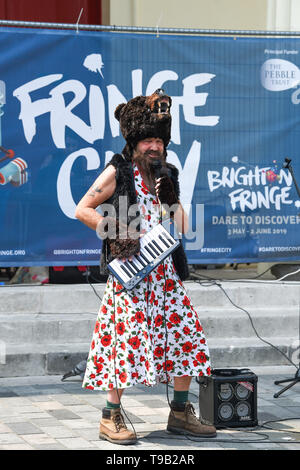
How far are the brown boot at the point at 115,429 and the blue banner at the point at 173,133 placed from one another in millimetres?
2350

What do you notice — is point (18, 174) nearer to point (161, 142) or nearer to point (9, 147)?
point (9, 147)

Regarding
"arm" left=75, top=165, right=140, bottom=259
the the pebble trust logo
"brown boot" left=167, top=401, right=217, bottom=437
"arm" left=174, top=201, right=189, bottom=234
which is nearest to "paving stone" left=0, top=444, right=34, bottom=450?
"brown boot" left=167, top=401, right=217, bottom=437

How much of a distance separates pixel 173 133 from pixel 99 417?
2803 mm

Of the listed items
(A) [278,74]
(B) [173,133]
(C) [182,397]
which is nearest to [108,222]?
(C) [182,397]

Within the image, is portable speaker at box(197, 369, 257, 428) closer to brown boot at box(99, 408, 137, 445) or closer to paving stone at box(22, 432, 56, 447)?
brown boot at box(99, 408, 137, 445)

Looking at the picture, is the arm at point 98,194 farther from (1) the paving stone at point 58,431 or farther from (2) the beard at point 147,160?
(1) the paving stone at point 58,431

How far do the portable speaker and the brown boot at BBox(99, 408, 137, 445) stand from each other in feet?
2.14

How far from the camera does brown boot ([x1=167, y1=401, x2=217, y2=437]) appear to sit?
5.39 meters

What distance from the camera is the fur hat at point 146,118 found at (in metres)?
5.29

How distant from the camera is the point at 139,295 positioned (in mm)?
5211

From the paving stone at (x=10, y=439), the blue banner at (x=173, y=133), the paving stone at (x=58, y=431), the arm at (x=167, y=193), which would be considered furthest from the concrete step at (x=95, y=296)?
the arm at (x=167, y=193)

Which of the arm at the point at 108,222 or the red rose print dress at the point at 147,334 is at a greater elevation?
the arm at the point at 108,222

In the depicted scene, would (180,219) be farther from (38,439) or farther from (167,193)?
(38,439)

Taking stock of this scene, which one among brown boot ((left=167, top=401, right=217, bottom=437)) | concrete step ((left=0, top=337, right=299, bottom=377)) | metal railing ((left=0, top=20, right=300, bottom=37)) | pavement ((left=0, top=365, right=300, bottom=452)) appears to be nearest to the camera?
pavement ((left=0, top=365, right=300, bottom=452))
